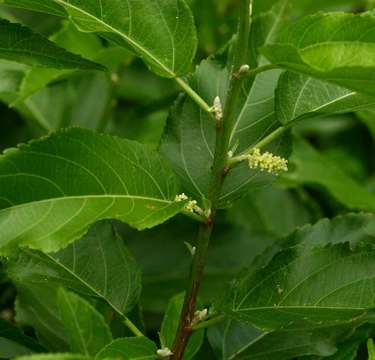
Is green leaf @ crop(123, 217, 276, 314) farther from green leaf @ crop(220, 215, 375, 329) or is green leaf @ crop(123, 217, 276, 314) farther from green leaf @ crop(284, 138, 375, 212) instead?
green leaf @ crop(220, 215, 375, 329)

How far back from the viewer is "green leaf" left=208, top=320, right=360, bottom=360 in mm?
1084

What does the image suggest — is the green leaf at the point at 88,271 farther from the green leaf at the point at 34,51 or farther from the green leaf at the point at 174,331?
the green leaf at the point at 34,51

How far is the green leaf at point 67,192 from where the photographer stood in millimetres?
904

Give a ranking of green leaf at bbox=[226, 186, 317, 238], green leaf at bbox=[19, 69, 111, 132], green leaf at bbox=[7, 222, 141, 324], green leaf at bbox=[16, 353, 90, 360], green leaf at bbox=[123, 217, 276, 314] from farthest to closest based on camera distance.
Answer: green leaf at bbox=[226, 186, 317, 238], green leaf at bbox=[19, 69, 111, 132], green leaf at bbox=[123, 217, 276, 314], green leaf at bbox=[7, 222, 141, 324], green leaf at bbox=[16, 353, 90, 360]

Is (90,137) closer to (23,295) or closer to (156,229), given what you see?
(23,295)

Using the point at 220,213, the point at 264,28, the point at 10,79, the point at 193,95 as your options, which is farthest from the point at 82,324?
the point at 220,213

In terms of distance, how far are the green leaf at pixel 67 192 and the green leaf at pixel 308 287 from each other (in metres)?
0.16

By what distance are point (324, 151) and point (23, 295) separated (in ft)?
4.34

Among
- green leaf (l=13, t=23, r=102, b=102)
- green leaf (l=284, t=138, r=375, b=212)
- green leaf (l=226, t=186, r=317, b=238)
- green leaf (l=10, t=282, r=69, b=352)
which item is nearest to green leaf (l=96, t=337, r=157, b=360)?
green leaf (l=10, t=282, r=69, b=352)

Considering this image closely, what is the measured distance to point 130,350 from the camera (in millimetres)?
963

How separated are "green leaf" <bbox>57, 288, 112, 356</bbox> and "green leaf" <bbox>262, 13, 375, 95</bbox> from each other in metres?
0.32

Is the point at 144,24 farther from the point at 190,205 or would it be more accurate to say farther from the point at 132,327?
the point at 132,327

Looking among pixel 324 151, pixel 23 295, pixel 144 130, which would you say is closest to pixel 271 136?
pixel 23 295

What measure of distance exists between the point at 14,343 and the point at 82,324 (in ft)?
0.97
